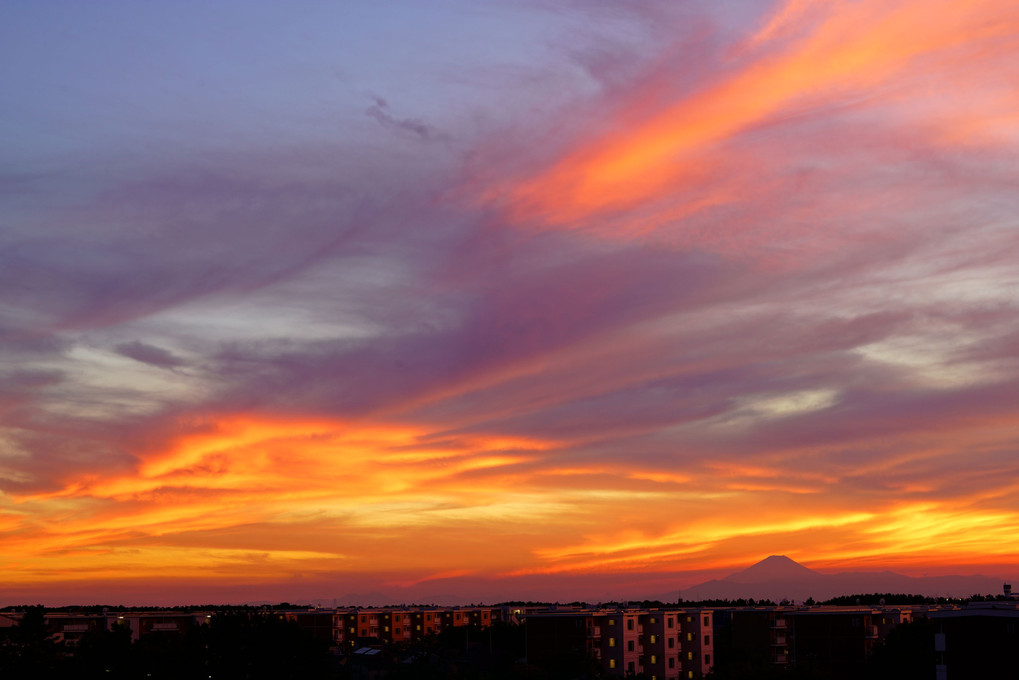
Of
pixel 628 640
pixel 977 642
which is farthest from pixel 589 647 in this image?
pixel 977 642

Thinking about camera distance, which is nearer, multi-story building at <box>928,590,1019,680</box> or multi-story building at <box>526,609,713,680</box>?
multi-story building at <box>928,590,1019,680</box>

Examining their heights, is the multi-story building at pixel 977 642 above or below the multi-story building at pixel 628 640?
above

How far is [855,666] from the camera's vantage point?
143 metres

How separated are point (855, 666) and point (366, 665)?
243ft

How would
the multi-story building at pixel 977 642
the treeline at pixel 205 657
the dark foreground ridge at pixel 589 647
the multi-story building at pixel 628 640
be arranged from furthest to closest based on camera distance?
the multi-story building at pixel 628 640 < the treeline at pixel 205 657 < the dark foreground ridge at pixel 589 647 < the multi-story building at pixel 977 642

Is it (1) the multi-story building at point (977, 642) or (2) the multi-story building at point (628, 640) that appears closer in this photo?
(1) the multi-story building at point (977, 642)

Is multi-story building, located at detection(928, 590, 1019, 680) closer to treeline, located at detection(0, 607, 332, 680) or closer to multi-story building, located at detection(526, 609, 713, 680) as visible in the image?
treeline, located at detection(0, 607, 332, 680)

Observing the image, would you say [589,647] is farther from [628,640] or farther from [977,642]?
[977,642]

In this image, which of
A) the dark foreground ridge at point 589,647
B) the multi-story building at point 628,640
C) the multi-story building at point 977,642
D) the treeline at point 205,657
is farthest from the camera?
the multi-story building at point 628,640

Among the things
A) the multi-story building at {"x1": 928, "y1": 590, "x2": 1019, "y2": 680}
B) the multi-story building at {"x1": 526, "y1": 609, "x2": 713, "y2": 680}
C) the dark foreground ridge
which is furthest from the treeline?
the multi-story building at {"x1": 928, "y1": 590, "x2": 1019, "y2": 680}

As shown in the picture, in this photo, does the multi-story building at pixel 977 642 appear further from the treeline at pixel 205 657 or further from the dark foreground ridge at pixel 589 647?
the treeline at pixel 205 657

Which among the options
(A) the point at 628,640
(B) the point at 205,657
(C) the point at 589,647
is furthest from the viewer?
(A) the point at 628,640

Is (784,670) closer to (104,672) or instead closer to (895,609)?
(895,609)

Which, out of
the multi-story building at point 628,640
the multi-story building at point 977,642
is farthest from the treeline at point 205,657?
the multi-story building at point 977,642
